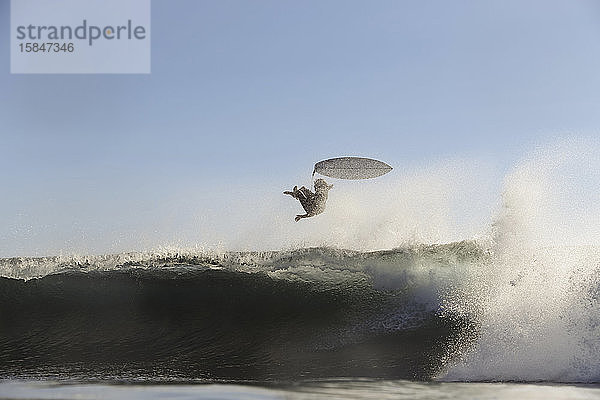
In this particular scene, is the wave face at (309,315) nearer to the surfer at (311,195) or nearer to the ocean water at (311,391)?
the ocean water at (311,391)

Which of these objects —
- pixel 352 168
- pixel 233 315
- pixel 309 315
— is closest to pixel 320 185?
pixel 352 168

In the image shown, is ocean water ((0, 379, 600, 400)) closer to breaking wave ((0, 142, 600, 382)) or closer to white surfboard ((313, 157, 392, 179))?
breaking wave ((0, 142, 600, 382))

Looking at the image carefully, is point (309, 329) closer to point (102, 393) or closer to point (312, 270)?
point (312, 270)

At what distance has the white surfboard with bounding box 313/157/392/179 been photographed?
7.28 metres

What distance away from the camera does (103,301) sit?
24.6 feet

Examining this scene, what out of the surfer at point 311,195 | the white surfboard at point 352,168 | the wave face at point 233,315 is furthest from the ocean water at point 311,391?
the white surfboard at point 352,168

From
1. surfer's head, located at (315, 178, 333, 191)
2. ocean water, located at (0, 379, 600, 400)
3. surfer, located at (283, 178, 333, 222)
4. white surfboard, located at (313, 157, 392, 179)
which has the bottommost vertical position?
ocean water, located at (0, 379, 600, 400)

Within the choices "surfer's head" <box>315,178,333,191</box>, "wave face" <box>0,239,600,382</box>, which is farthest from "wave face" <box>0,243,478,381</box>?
"surfer's head" <box>315,178,333,191</box>

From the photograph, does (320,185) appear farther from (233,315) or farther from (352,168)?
(233,315)

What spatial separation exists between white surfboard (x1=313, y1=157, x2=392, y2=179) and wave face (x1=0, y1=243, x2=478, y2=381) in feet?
3.51

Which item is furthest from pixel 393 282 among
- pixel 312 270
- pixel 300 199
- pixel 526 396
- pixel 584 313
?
pixel 526 396

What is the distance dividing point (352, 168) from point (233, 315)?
7.26ft

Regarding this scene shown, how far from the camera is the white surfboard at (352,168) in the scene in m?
7.28

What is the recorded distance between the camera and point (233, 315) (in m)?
6.96
